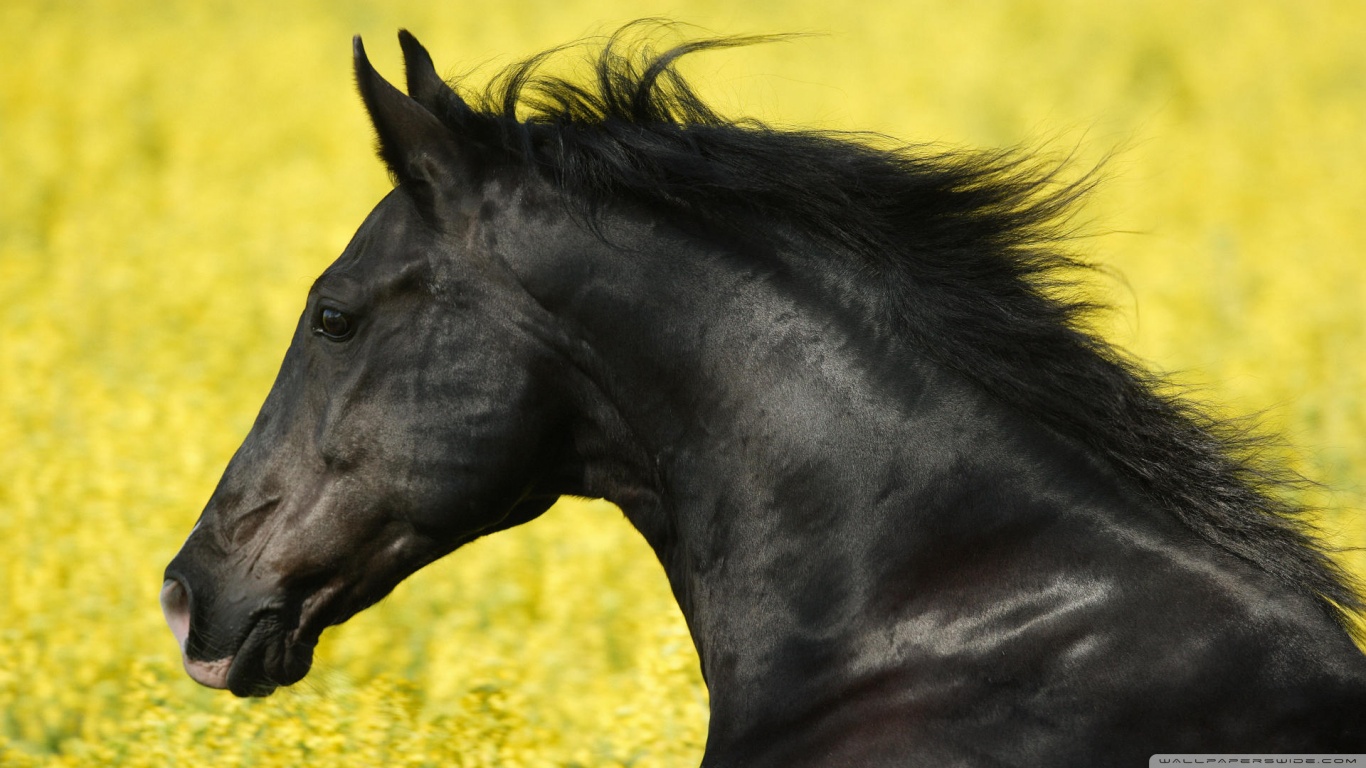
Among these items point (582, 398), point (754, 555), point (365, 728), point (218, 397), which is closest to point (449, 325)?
point (582, 398)

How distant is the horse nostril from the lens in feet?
10.8

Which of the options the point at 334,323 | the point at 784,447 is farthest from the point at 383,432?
the point at 784,447

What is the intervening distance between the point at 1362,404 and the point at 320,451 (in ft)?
28.5

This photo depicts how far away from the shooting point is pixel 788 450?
2.88 meters

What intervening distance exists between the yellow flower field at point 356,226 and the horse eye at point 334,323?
0.83 m

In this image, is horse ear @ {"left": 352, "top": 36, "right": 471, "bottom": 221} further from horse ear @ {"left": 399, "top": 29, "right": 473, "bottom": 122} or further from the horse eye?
the horse eye

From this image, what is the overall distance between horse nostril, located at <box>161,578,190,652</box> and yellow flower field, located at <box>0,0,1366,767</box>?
1.99ft

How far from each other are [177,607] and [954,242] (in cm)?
197

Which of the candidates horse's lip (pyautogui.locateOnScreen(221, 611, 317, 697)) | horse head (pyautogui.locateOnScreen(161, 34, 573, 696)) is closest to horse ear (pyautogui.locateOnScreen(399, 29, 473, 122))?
horse head (pyautogui.locateOnScreen(161, 34, 573, 696))

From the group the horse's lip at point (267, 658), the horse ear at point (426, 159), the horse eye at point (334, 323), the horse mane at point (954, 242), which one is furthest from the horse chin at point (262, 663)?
the horse mane at point (954, 242)

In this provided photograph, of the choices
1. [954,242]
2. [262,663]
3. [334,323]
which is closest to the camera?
[954,242]

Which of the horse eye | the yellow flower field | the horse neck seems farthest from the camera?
the yellow flower field

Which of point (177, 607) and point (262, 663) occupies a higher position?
point (177, 607)

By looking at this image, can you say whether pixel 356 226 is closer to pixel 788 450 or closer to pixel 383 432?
pixel 383 432
